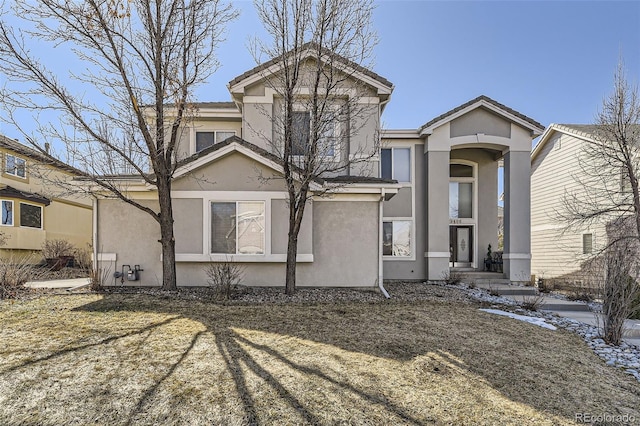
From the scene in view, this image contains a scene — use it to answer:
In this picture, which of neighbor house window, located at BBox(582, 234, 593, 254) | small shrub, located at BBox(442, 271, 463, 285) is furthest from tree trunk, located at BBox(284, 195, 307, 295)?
neighbor house window, located at BBox(582, 234, 593, 254)

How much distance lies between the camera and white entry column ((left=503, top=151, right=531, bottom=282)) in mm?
13414

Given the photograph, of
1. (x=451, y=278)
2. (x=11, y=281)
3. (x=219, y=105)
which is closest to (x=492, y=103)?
(x=451, y=278)

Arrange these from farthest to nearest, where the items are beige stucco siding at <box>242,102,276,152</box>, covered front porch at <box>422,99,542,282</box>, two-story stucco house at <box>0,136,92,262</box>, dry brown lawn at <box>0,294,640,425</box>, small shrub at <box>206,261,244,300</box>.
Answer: two-story stucco house at <box>0,136,92,262</box> → covered front porch at <box>422,99,542,282</box> → beige stucco siding at <box>242,102,276,152</box> → small shrub at <box>206,261,244,300</box> → dry brown lawn at <box>0,294,640,425</box>

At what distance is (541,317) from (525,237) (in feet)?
19.0

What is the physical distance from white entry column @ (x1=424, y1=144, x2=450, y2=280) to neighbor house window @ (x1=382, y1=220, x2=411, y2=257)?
80 centimetres

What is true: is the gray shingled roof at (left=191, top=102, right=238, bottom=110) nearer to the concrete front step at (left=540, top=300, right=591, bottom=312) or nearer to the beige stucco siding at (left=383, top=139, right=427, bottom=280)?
the beige stucco siding at (left=383, top=139, right=427, bottom=280)

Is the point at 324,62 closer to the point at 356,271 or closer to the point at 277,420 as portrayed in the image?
the point at 356,271

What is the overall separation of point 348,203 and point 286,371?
648cm

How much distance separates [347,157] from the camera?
11.8 metres

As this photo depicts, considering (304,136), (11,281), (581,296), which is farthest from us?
(581,296)

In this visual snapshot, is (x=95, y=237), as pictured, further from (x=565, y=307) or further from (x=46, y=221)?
(x=46, y=221)

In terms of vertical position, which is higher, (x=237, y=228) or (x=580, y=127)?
(x=580, y=127)

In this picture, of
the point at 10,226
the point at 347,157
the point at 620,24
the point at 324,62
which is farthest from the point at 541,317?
the point at 10,226

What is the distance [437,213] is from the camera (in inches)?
542
